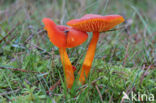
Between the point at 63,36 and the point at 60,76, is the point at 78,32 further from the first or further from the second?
the point at 60,76

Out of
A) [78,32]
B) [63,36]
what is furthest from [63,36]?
[78,32]

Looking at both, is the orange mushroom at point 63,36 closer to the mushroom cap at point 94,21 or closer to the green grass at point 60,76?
the mushroom cap at point 94,21

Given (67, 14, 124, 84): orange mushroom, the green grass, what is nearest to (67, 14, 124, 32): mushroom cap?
(67, 14, 124, 84): orange mushroom

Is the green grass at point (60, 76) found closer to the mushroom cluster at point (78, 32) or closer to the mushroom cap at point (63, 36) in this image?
the mushroom cluster at point (78, 32)

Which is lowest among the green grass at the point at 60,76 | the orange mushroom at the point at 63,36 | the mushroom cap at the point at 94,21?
the green grass at the point at 60,76

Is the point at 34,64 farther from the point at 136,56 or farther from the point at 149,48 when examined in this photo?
the point at 149,48

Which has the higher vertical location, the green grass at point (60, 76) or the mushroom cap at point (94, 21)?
the mushroom cap at point (94, 21)

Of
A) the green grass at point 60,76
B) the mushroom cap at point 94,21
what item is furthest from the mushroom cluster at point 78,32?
the green grass at point 60,76

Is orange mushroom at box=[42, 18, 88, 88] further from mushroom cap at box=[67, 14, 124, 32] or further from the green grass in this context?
the green grass

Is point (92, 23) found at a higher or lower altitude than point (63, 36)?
higher

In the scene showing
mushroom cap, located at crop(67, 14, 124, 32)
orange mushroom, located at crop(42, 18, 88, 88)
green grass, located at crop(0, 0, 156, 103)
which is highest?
mushroom cap, located at crop(67, 14, 124, 32)

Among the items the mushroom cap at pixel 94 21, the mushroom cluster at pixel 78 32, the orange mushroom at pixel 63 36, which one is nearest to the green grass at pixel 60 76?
the mushroom cluster at pixel 78 32
